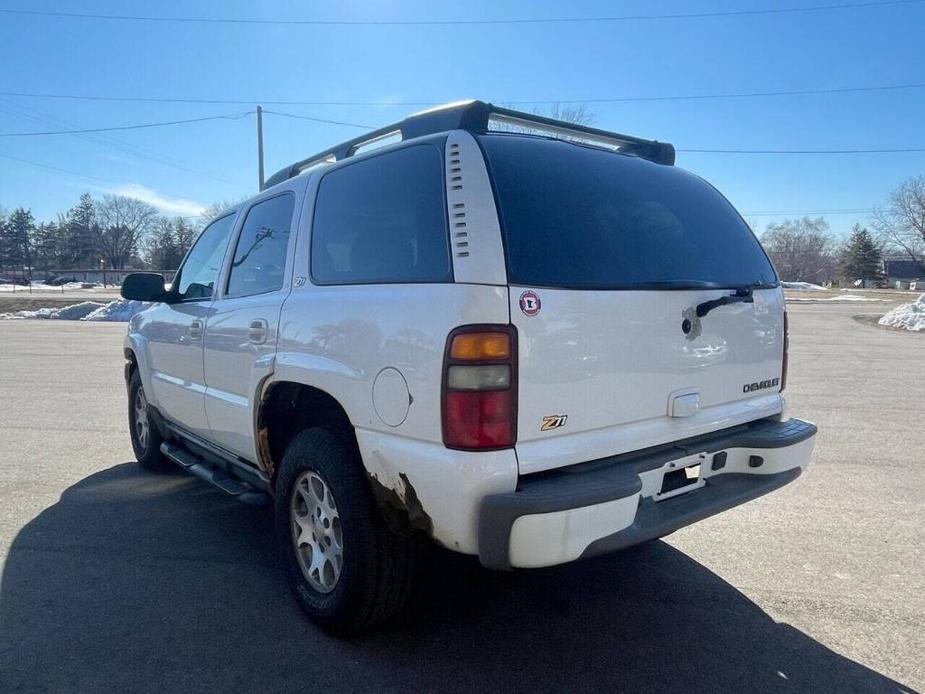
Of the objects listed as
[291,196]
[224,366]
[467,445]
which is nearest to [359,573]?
[467,445]

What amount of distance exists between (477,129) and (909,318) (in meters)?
24.3

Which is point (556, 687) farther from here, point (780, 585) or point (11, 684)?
point (11, 684)

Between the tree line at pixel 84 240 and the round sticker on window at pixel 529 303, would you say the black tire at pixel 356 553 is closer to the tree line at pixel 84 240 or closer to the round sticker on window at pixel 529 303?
the round sticker on window at pixel 529 303

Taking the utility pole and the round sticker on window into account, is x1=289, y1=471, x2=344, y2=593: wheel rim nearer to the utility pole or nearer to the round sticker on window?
the round sticker on window

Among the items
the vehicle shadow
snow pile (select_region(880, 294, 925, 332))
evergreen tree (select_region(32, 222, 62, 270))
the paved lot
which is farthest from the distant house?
evergreen tree (select_region(32, 222, 62, 270))

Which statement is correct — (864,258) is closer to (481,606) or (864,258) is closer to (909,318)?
(909,318)

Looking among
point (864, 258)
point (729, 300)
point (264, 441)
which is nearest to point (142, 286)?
point (264, 441)

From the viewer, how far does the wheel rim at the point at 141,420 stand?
5.25 metres

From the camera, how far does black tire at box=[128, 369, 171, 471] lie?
16.9 feet

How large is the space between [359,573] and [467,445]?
83cm

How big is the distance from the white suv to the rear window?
0.03ft

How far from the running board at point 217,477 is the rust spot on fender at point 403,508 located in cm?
121

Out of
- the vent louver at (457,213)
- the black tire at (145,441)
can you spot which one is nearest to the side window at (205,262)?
the black tire at (145,441)

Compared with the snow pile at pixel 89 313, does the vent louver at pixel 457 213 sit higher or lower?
higher
